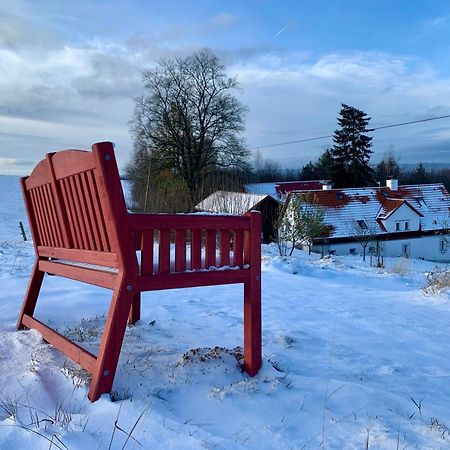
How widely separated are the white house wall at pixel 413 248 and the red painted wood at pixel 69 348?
27.8 metres

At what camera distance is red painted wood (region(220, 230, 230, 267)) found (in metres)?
2.78

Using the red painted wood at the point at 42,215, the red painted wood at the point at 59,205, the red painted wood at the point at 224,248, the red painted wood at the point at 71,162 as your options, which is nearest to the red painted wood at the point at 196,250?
the red painted wood at the point at 224,248

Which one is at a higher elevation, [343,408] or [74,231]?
[74,231]

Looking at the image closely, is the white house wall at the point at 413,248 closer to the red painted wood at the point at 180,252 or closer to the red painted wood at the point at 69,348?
the red painted wood at the point at 69,348

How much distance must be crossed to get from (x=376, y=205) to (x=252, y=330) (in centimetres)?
3177

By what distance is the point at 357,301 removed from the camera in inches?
210

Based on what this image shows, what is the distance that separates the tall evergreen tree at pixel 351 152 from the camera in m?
47.0

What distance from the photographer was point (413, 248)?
32906 millimetres

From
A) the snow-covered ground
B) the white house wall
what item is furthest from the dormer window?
the snow-covered ground

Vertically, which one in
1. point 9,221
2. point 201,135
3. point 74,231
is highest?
point 201,135

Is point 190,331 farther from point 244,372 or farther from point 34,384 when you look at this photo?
point 34,384

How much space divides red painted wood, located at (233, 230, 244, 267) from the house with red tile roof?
83.7 ft

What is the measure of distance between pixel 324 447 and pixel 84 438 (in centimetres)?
99

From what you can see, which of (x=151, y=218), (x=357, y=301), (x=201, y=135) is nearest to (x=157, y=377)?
(x=151, y=218)
